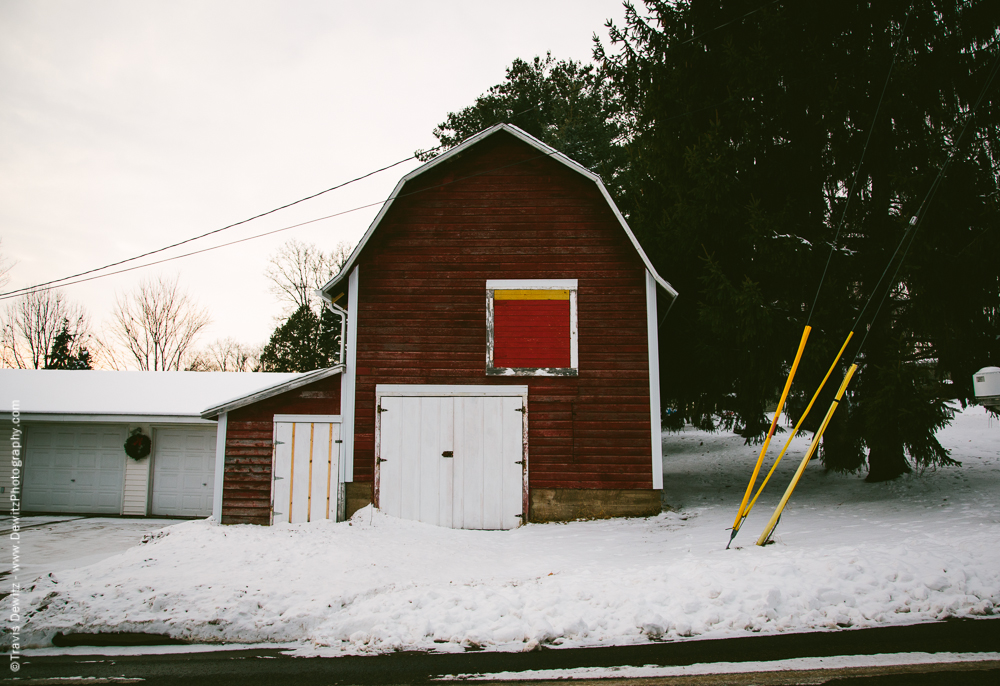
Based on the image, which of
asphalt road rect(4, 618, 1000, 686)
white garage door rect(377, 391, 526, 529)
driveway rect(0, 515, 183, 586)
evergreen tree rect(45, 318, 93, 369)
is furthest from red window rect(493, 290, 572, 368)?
evergreen tree rect(45, 318, 93, 369)

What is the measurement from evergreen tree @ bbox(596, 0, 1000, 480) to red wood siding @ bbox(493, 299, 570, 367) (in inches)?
101

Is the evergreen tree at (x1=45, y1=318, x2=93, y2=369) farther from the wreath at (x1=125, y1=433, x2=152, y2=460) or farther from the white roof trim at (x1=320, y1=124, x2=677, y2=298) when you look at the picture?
the white roof trim at (x1=320, y1=124, x2=677, y2=298)

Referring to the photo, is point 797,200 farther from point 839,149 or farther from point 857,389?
point 857,389

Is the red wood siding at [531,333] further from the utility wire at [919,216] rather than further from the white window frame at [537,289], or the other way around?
the utility wire at [919,216]

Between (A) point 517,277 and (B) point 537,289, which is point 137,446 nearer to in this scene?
(A) point 517,277

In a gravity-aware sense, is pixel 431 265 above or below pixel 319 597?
above

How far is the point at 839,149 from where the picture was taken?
384 inches

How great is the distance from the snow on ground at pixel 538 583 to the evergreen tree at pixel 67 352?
29598 mm

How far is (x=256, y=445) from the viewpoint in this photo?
1001cm

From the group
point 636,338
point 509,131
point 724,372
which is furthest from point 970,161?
point 509,131

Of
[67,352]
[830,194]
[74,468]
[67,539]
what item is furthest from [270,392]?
[67,352]

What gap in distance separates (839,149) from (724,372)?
429 cm

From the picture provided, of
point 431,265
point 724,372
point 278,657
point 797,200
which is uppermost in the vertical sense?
point 797,200

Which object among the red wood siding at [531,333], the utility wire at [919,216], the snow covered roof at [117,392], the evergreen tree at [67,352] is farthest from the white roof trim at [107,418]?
the evergreen tree at [67,352]
